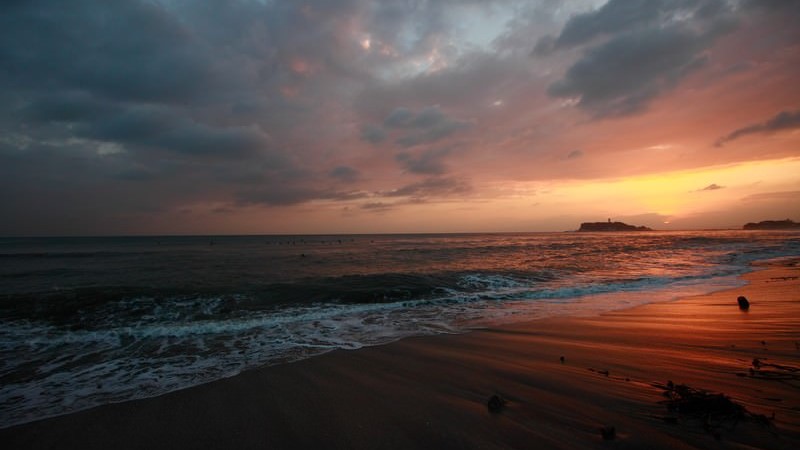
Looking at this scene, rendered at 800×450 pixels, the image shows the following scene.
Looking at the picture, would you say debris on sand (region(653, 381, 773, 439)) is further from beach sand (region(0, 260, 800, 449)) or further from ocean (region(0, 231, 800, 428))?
ocean (region(0, 231, 800, 428))

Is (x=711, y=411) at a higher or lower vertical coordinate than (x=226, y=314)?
higher

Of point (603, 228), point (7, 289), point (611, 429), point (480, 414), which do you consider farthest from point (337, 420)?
point (603, 228)

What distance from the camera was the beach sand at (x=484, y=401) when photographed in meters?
3.22

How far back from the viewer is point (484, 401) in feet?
13.3

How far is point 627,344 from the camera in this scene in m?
6.03

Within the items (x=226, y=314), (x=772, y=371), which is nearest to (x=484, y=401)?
(x=772, y=371)

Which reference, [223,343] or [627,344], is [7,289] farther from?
[627,344]

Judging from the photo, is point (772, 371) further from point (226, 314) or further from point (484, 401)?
point (226, 314)

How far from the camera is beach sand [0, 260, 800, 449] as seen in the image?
10.6 ft

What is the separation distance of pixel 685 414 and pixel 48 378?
9253 millimetres

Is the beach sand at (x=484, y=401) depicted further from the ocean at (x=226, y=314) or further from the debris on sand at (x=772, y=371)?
the ocean at (x=226, y=314)

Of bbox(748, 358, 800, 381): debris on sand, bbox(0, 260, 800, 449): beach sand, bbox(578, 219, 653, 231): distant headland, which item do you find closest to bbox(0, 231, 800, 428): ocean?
bbox(0, 260, 800, 449): beach sand

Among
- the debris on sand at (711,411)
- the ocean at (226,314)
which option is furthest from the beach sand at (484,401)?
the ocean at (226,314)

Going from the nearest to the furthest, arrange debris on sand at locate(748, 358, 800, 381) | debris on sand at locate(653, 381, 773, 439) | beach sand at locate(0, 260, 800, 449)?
debris on sand at locate(653, 381, 773, 439) → beach sand at locate(0, 260, 800, 449) → debris on sand at locate(748, 358, 800, 381)
